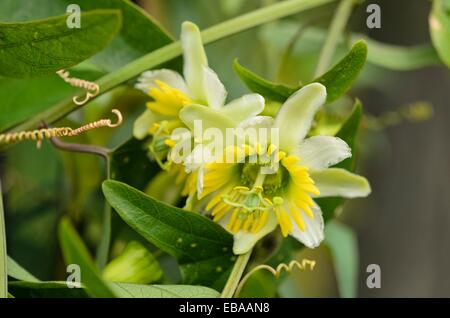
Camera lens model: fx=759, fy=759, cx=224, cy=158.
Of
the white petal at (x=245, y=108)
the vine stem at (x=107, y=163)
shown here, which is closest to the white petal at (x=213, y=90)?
the white petal at (x=245, y=108)

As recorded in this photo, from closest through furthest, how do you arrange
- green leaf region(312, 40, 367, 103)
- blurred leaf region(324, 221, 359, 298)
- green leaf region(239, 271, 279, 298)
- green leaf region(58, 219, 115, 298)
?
1. green leaf region(58, 219, 115, 298)
2. green leaf region(312, 40, 367, 103)
3. green leaf region(239, 271, 279, 298)
4. blurred leaf region(324, 221, 359, 298)

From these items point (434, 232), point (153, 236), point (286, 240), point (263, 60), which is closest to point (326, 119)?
point (286, 240)

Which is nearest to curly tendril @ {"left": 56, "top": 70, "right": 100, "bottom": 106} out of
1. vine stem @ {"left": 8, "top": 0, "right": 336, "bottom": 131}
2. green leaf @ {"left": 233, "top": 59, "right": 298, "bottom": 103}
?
vine stem @ {"left": 8, "top": 0, "right": 336, "bottom": 131}

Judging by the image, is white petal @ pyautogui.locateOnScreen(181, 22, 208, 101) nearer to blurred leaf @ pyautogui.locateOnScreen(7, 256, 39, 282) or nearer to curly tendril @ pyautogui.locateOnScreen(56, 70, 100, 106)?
curly tendril @ pyautogui.locateOnScreen(56, 70, 100, 106)

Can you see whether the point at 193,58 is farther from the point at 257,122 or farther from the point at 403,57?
the point at 403,57

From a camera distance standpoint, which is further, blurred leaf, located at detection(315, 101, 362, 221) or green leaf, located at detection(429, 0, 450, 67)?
green leaf, located at detection(429, 0, 450, 67)

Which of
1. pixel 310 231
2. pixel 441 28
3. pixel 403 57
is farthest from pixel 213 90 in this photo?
pixel 403 57
